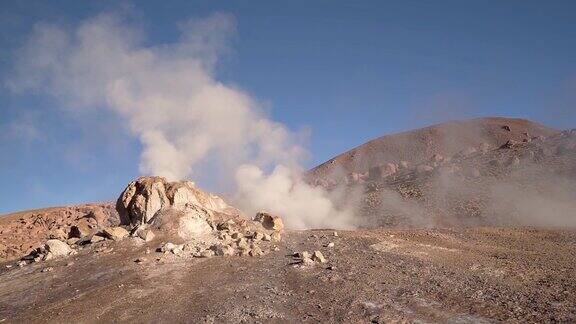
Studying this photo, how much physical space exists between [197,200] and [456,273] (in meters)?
13.4

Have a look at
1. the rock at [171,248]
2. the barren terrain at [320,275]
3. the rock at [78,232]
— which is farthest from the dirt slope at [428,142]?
the rock at [171,248]

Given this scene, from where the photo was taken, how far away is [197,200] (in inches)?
948

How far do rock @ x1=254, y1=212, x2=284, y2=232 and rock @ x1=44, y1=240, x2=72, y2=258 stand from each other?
29.8ft

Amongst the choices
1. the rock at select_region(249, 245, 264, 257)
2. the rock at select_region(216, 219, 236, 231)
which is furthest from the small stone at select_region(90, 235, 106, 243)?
the rock at select_region(249, 245, 264, 257)

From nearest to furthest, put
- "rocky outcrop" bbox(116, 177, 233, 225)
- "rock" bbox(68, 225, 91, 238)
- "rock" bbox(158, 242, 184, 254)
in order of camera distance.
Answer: "rock" bbox(158, 242, 184, 254), "rocky outcrop" bbox(116, 177, 233, 225), "rock" bbox(68, 225, 91, 238)

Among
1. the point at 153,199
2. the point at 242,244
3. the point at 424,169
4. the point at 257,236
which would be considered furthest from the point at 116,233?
the point at 424,169

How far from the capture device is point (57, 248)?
2083 centimetres

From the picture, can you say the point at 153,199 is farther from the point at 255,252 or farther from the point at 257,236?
the point at 255,252

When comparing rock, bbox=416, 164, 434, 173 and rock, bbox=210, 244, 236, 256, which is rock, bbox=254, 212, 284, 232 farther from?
rock, bbox=416, 164, 434, 173

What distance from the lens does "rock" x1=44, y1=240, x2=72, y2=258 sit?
2068cm

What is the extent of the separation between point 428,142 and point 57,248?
238 ft

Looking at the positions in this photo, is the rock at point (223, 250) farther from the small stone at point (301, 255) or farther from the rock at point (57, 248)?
the rock at point (57, 248)

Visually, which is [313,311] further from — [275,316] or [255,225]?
[255,225]

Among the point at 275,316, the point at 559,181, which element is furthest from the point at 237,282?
the point at 559,181
